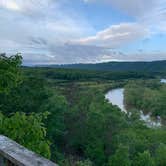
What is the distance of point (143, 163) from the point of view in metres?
21.5

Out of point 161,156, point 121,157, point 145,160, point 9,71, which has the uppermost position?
point 9,71

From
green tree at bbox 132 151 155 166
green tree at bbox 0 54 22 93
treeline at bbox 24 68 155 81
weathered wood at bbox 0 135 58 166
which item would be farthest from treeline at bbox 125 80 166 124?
weathered wood at bbox 0 135 58 166

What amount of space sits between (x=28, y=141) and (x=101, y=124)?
79.7 feet

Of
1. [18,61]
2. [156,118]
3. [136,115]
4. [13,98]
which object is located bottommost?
[156,118]

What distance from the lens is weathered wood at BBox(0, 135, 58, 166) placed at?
81.5 inches

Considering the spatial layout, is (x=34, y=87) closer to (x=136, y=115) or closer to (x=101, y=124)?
(x=101, y=124)

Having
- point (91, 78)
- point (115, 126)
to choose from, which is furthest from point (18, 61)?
point (91, 78)

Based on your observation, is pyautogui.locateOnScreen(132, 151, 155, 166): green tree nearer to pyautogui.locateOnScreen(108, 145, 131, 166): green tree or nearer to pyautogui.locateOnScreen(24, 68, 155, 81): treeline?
pyautogui.locateOnScreen(108, 145, 131, 166): green tree

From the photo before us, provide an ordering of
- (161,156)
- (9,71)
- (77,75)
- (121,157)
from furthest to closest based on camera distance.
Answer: (77,75)
(161,156)
(121,157)
(9,71)

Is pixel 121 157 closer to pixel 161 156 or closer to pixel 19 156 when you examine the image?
pixel 161 156

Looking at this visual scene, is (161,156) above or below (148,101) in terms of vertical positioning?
above

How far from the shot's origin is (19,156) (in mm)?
2211

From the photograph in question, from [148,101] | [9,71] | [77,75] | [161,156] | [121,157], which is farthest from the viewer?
[77,75]

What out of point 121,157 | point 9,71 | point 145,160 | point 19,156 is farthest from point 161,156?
point 19,156
